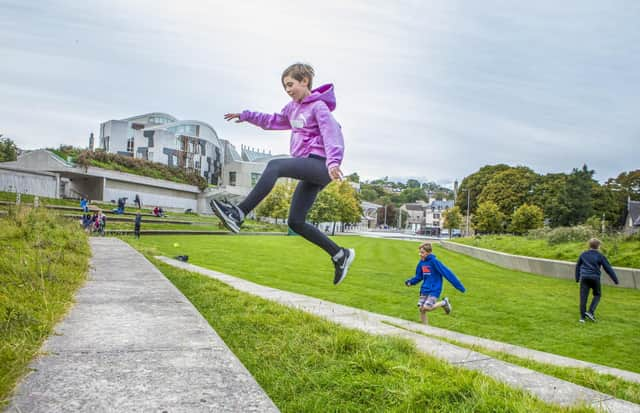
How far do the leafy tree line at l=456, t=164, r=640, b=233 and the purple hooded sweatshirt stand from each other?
54483 mm

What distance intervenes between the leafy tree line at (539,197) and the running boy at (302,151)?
54379mm

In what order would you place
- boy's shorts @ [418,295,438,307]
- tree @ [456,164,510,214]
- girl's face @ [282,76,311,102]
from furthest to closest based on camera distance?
1. tree @ [456,164,510,214]
2. boy's shorts @ [418,295,438,307]
3. girl's face @ [282,76,311,102]

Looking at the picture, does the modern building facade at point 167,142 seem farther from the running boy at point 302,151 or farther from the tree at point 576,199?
the running boy at point 302,151

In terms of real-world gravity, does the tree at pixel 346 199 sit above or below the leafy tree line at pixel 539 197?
below

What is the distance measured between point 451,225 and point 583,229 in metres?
49.0

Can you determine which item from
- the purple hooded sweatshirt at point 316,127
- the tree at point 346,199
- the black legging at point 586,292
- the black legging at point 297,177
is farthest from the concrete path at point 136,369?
the black legging at point 586,292

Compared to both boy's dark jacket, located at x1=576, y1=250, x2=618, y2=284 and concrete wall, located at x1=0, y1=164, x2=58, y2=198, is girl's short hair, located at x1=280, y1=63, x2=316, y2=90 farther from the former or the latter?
concrete wall, located at x1=0, y1=164, x2=58, y2=198

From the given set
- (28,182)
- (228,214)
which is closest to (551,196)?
(28,182)

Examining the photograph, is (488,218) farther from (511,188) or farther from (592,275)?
(592,275)

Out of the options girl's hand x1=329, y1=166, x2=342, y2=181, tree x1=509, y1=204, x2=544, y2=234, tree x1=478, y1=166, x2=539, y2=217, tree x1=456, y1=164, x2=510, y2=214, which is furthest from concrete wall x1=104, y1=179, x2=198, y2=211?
girl's hand x1=329, y1=166, x2=342, y2=181

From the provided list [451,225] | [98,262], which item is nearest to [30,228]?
[98,262]

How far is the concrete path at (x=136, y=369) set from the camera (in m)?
2.25

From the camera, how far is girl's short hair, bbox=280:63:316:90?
3595mm

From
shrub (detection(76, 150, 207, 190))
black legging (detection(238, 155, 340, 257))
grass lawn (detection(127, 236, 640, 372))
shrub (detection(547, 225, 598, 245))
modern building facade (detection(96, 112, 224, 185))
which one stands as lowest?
grass lawn (detection(127, 236, 640, 372))
